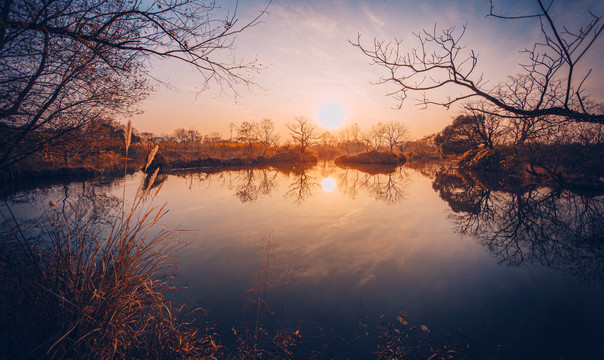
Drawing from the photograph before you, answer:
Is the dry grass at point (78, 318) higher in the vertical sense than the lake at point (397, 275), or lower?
higher

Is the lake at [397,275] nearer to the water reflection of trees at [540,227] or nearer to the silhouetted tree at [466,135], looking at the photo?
the water reflection of trees at [540,227]

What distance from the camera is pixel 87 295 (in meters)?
1.77

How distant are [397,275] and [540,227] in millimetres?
5512

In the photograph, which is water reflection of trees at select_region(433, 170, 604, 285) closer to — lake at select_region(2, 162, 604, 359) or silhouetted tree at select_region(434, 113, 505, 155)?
lake at select_region(2, 162, 604, 359)

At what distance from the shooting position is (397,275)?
12.2 feet

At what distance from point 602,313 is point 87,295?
6.05 m

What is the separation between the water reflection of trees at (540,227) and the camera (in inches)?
167

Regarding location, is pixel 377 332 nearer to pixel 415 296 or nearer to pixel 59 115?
→ pixel 415 296

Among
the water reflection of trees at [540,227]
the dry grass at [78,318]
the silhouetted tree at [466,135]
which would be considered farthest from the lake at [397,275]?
the silhouetted tree at [466,135]

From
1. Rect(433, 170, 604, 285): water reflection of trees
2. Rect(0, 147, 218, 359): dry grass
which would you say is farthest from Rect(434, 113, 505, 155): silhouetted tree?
Rect(0, 147, 218, 359): dry grass

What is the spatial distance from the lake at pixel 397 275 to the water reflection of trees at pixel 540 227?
41 millimetres

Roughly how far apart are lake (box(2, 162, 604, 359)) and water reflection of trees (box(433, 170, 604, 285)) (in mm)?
41

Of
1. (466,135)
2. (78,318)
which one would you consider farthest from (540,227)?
(466,135)

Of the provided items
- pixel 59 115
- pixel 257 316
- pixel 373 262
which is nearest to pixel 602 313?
pixel 373 262
